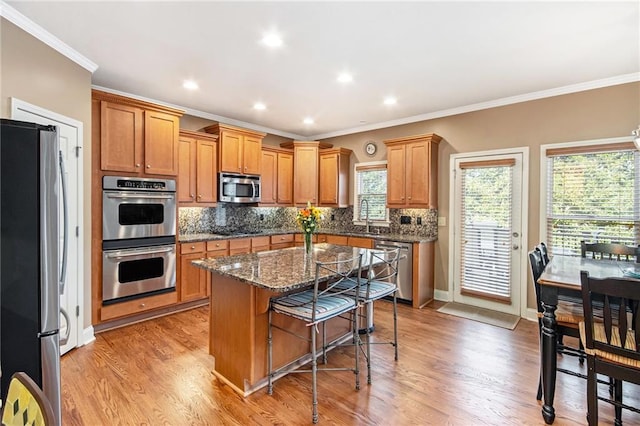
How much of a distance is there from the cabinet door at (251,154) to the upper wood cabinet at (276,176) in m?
0.17

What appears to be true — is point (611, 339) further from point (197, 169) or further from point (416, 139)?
point (197, 169)

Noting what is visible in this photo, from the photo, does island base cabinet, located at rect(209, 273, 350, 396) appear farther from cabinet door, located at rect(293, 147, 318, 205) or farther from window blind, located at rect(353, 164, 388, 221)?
cabinet door, located at rect(293, 147, 318, 205)

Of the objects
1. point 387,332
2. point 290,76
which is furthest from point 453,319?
point 290,76

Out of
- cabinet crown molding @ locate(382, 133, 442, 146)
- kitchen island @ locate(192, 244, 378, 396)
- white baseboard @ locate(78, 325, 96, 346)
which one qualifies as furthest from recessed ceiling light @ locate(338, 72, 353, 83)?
white baseboard @ locate(78, 325, 96, 346)

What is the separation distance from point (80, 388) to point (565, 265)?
390 centimetres

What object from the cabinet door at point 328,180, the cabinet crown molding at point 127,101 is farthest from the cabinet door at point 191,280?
the cabinet door at point 328,180

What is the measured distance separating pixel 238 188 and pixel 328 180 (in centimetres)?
162

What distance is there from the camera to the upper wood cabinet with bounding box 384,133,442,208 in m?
4.61

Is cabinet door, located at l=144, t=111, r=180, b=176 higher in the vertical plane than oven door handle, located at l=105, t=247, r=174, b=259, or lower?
higher

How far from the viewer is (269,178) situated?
5.56 meters

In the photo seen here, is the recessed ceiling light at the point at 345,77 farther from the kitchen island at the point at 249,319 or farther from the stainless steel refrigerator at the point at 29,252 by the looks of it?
the stainless steel refrigerator at the point at 29,252

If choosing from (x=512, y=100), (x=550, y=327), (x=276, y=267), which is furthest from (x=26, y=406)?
(x=512, y=100)

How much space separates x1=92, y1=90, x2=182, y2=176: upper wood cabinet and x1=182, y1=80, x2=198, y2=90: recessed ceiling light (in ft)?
1.21

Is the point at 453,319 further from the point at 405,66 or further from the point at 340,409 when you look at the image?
the point at 405,66
